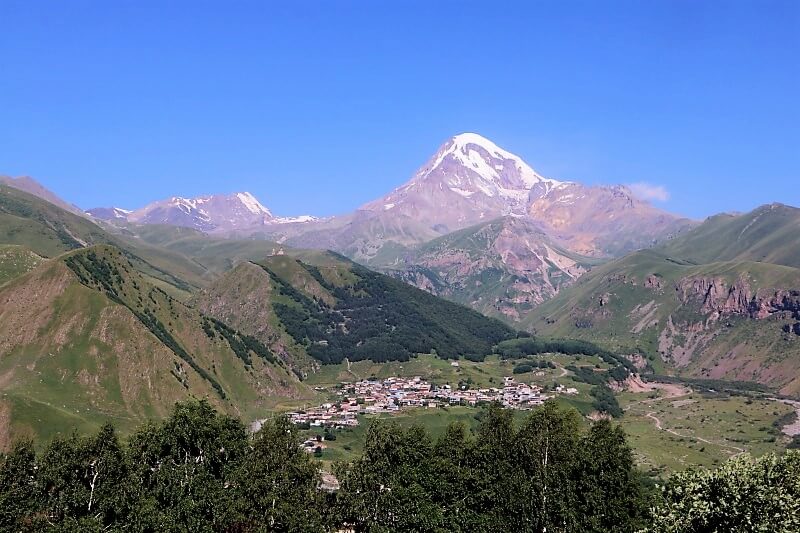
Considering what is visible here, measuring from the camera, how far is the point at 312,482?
73625 mm

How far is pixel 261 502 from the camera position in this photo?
68938mm

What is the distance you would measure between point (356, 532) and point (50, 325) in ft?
519

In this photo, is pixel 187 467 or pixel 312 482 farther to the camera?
pixel 187 467

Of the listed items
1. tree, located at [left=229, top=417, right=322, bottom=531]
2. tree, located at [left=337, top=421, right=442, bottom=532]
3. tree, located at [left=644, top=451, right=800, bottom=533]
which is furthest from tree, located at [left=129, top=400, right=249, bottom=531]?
tree, located at [left=644, top=451, right=800, bottom=533]

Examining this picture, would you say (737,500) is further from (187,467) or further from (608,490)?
(187,467)

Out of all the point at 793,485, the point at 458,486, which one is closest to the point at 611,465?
the point at 458,486

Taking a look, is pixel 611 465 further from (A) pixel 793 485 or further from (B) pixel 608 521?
(A) pixel 793 485

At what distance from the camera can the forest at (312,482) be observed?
68.1 m

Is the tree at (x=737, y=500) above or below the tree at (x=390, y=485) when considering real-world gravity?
above

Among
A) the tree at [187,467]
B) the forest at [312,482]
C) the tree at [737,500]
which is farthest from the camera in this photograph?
the forest at [312,482]

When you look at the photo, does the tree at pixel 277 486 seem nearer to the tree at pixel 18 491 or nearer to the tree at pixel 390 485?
the tree at pixel 390 485

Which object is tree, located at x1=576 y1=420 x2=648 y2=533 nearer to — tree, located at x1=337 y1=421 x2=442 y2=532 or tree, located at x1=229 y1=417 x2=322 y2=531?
tree, located at x1=337 y1=421 x2=442 y2=532

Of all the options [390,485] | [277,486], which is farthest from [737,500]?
[277,486]

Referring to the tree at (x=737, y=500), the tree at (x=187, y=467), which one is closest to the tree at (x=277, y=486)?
the tree at (x=187, y=467)
